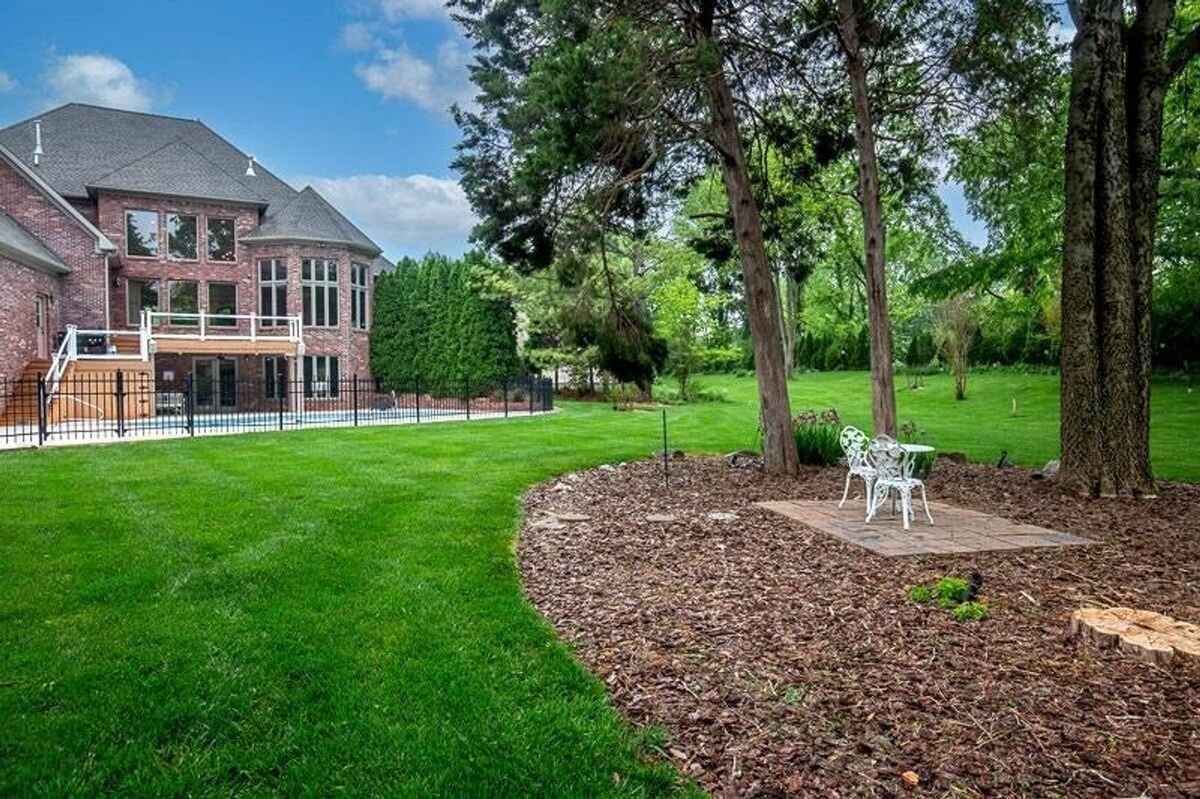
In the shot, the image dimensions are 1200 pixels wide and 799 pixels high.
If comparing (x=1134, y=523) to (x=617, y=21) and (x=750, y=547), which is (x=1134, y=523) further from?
(x=617, y=21)

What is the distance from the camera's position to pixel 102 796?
8.17 ft

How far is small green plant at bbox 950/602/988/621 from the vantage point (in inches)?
165

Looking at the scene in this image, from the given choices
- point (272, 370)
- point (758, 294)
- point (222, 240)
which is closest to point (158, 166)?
point (222, 240)

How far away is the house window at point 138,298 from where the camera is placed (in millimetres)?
22594

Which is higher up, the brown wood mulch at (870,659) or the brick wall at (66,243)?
the brick wall at (66,243)

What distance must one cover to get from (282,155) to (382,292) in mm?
8827

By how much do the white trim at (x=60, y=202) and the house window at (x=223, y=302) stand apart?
323cm

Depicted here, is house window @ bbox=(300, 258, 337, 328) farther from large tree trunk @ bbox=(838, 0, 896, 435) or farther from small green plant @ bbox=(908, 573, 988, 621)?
small green plant @ bbox=(908, 573, 988, 621)

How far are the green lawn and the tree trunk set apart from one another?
3519mm

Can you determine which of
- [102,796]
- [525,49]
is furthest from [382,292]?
[102,796]

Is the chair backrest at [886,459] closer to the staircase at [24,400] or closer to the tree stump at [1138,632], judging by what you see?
the tree stump at [1138,632]

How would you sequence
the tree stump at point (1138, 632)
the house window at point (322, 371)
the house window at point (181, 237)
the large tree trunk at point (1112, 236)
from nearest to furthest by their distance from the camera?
the tree stump at point (1138, 632) → the large tree trunk at point (1112, 236) → the house window at point (181, 237) → the house window at point (322, 371)

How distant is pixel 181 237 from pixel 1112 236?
24.0m

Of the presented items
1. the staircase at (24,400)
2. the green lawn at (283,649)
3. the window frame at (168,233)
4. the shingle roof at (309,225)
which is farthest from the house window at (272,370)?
the green lawn at (283,649)
